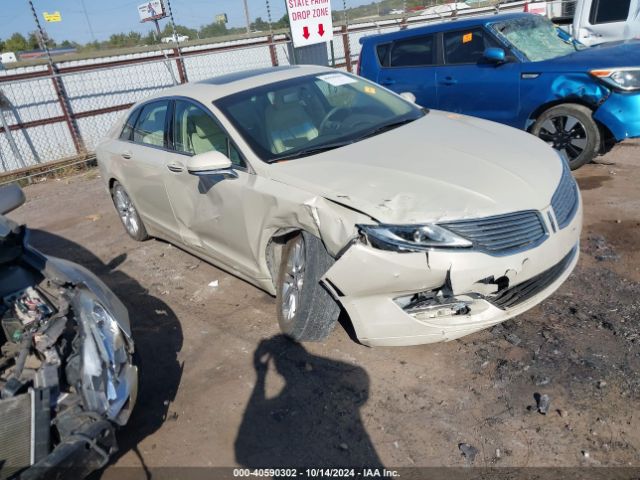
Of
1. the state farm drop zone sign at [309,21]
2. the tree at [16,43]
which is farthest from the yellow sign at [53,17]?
the tree at [16,43]

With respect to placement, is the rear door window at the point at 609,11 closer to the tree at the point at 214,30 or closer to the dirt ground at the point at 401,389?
the dirt ground at the point at 401,389

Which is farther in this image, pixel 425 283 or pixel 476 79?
pixel 476 79

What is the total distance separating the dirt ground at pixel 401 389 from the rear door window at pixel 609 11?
6342 mm

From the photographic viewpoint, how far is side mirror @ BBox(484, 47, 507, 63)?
238 inches

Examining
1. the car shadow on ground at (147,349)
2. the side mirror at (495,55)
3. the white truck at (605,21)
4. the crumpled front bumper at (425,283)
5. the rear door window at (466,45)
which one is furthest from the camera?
the white truck at (605,21)

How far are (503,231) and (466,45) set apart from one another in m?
4.77

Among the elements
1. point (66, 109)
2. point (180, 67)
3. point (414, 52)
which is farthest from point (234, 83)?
point (180, 67)

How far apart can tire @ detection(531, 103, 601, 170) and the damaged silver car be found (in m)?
5.03

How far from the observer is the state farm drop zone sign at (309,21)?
32.7 feet

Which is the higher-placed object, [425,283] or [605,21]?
[605,21]

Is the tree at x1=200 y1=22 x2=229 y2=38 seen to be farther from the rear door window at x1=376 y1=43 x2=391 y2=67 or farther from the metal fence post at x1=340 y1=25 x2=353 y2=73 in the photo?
the rear door window at x1=376 y1=43 x2=391 y2=67

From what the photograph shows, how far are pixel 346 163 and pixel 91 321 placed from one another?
1.69 m

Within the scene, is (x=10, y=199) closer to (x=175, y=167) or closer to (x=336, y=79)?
(x=175, y=167)

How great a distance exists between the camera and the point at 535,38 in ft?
21.1
